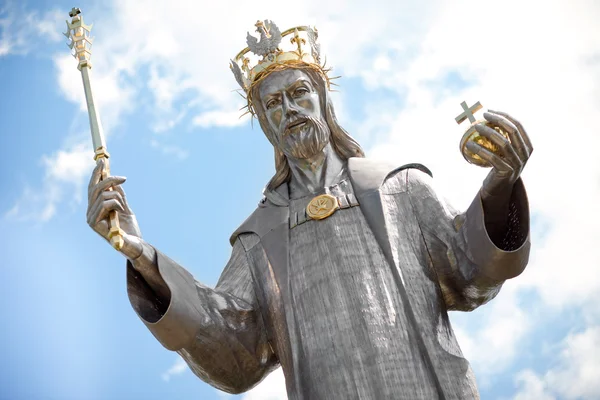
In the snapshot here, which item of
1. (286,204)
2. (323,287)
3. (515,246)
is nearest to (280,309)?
(323,287)

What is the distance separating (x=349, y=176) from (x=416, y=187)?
0.54 m

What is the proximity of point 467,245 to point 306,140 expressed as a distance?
63.4 inches

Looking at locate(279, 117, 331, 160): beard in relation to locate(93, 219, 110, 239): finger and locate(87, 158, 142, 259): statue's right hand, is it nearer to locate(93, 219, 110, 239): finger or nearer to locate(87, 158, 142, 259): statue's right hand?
locate(87, 158, 142, 259): statue's right hand

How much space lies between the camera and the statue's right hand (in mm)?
8336

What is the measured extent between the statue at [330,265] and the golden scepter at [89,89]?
2.6 inches

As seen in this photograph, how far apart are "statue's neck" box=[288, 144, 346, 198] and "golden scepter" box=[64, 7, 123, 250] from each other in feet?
5.47

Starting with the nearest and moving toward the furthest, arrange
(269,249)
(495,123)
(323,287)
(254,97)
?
(495,123)
(323,287)
(269,249)
(254,97)

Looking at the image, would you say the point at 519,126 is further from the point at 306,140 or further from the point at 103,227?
the point at 103,227

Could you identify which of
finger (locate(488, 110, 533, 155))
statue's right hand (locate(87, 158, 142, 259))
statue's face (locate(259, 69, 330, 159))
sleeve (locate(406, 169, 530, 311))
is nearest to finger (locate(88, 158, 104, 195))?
statue's right hand (locate(87, 158, 142, 259))

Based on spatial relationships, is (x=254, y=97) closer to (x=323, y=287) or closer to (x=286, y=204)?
(x=286, y=204)

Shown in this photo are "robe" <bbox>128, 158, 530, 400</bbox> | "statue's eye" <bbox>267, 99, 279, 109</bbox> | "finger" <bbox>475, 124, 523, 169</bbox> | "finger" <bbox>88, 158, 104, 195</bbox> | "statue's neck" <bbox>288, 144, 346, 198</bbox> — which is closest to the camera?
"finger" <bbox>475, 124, 523, 169</bbox>

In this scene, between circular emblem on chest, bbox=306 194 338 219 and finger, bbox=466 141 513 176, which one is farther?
circular emblem on chest, bbox=306 194 338 219

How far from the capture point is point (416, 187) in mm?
9086

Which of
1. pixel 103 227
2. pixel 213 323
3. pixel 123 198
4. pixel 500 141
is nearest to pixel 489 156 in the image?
pixel 500 141
